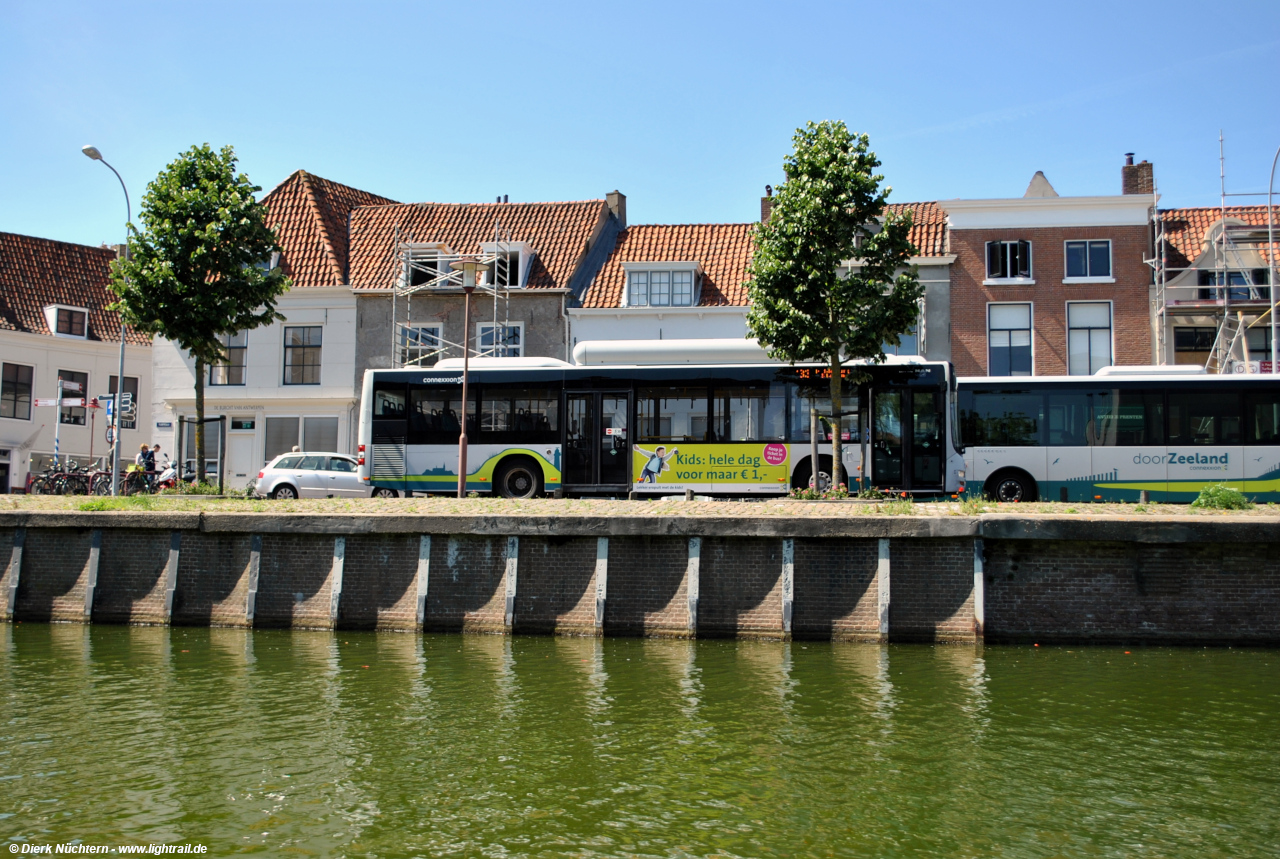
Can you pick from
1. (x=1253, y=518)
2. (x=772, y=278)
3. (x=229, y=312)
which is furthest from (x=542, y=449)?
(x=1253, y=518)

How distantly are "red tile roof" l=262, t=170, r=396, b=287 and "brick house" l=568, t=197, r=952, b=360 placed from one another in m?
9.53

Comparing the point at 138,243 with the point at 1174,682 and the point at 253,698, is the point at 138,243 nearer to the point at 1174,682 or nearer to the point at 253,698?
the point at 253,698

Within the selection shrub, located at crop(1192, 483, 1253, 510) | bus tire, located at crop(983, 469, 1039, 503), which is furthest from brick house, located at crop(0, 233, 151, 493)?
shrub, located at crop(1192, 483, 1253, 510)

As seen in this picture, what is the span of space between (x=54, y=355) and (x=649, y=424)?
3281 centimetres

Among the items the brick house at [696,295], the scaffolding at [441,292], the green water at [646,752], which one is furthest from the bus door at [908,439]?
the scaffolding at [441,292]

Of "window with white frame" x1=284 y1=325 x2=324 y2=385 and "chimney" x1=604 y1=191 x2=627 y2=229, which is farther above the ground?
"chimney" x1=604 y1=191 x2=627 y2=229

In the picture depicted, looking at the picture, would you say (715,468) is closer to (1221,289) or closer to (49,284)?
(1221,289)

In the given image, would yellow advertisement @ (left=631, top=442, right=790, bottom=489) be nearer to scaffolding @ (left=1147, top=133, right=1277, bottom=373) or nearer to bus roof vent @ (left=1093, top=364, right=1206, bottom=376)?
bus roof vent @ (left=1093, top=364, right=1206, bottom=376)

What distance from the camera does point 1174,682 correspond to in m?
13.0

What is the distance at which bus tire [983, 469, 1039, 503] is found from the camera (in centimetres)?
2283

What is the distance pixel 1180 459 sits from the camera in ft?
72.8

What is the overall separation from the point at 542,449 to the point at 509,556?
6.73 meters

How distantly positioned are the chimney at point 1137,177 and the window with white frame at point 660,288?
1593 centimetres

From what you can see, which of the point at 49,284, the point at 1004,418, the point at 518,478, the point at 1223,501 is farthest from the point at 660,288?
the point at 49,284
